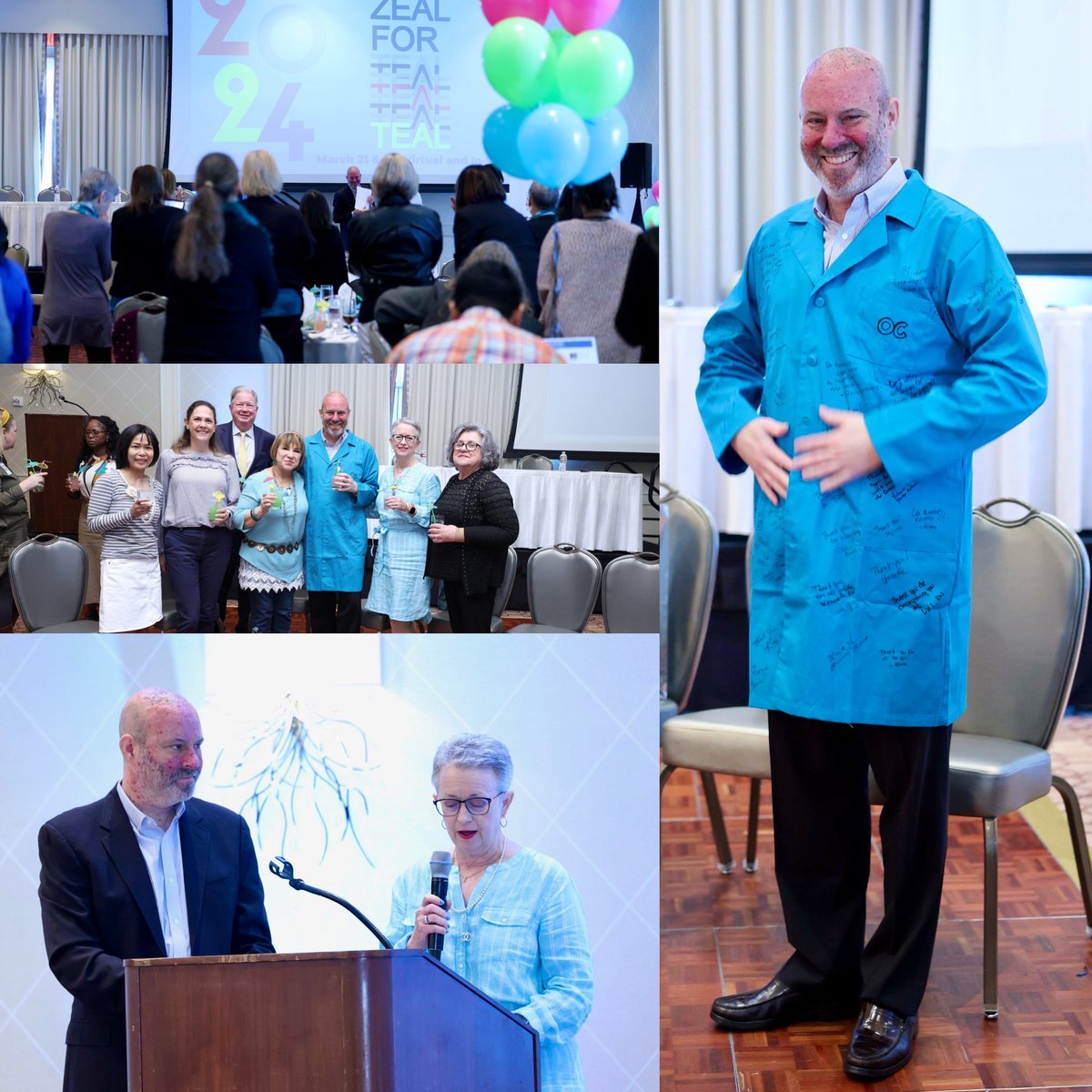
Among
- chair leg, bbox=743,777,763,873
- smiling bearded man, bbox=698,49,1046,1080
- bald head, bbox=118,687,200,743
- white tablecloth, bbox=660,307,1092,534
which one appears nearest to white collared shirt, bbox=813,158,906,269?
smiling bearded man, bbox=698,49,1046,1080

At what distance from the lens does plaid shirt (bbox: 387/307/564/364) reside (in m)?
1.56

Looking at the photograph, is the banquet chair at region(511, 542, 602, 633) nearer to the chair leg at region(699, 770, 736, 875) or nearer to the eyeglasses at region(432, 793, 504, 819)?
the eyeglasses at region(432, 793, 504, 819)

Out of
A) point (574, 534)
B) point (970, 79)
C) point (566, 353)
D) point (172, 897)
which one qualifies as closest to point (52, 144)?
point (566, 353)

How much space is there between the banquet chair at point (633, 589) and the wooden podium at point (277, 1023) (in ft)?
1.54

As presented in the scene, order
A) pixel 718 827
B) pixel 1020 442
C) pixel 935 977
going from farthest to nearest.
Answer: pixel 1020 442 < pixel 718 827 < pixel 935 977

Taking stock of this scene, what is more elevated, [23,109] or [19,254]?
[23,109]

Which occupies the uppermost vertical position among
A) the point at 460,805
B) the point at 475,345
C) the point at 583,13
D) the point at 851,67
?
the point at 851,67

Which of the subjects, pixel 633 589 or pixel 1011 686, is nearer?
pixel 633 589

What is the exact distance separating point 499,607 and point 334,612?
0.20 meters

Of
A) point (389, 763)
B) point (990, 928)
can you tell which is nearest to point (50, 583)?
point (389, 763)

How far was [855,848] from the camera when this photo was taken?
229cm

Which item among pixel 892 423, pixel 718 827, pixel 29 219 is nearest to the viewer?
pixel 29 219

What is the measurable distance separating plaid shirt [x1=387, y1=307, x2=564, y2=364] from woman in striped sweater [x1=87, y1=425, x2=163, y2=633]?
33cm

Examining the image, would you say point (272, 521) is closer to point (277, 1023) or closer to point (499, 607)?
point (499, 607)
